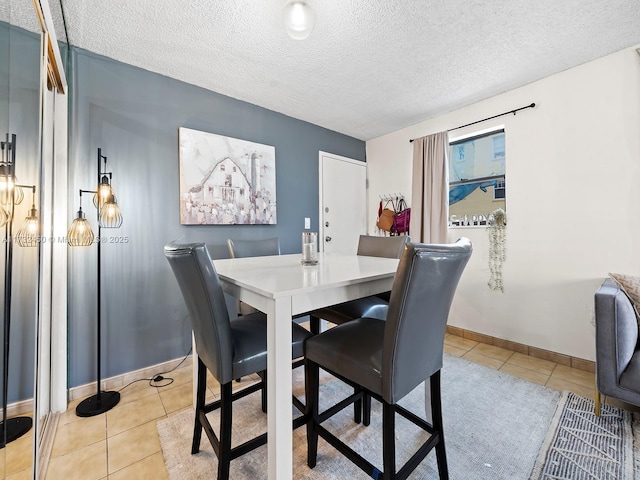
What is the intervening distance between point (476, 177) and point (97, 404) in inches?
144

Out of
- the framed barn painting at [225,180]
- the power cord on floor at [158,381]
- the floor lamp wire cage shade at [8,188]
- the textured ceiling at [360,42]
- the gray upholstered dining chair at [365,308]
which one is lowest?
the power cord on floor at [158,381]

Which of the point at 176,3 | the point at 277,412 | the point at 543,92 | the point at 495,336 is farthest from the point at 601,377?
the point at 176,3

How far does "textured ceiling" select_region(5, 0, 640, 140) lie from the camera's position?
158 cm

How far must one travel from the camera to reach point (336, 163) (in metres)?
3.51

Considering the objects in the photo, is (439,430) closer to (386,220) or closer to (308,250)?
(308,250)

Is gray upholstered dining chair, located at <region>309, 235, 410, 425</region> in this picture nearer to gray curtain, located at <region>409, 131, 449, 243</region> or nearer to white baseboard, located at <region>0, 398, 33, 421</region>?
gray curtain, located at <region>409, 131, 449, 243</region>

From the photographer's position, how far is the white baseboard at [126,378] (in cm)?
183

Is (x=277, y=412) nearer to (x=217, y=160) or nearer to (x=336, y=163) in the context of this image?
(x=217, y=160)

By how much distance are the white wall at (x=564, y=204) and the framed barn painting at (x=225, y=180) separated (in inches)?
84.8

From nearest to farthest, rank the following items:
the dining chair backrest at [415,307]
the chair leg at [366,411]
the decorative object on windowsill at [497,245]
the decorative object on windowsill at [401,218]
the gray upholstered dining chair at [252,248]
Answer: the dining chair backrest at [415,307] → the chair leg at [366,411] → the gray upholstered dining chair at [252,248] → the decorative object on windowsill at [497,245] → the decorative object on windowsill at [401,218]

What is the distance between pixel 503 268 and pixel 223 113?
3.03 meters

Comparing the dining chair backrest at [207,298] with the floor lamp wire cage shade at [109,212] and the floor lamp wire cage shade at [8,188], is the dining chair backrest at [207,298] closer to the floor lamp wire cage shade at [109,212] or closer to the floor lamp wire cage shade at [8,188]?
the floor lamp wire cage shade at [8,188]

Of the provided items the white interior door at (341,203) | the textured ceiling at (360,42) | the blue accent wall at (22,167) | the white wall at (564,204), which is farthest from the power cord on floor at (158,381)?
the white wall at (564,204)

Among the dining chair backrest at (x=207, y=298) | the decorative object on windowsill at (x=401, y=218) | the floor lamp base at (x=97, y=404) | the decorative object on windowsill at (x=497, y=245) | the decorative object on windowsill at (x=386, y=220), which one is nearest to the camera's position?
the dining chair backrest at (x=207, y=298)
